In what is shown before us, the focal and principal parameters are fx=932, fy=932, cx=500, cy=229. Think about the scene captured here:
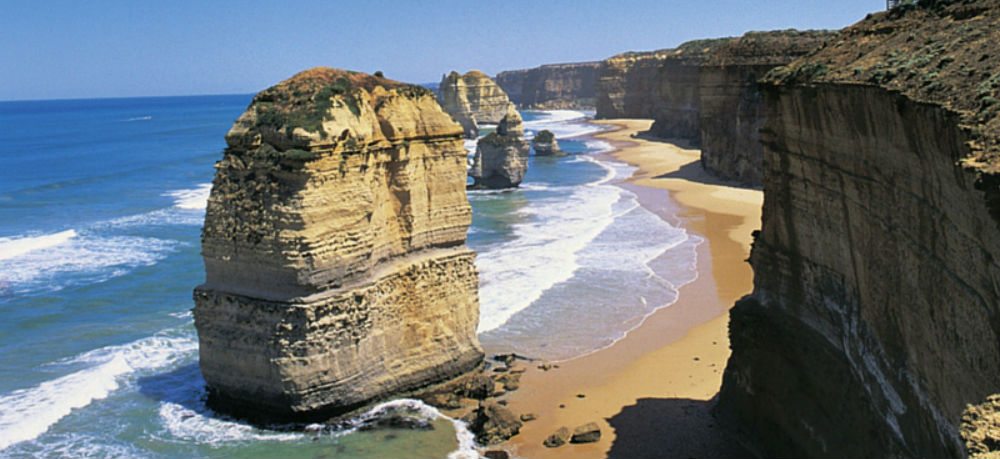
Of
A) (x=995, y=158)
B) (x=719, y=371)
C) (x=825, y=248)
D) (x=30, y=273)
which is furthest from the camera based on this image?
(x=30, y=273)

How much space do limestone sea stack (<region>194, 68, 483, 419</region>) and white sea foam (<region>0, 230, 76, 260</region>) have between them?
20974mm

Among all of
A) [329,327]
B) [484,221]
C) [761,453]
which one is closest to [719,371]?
[761,453]

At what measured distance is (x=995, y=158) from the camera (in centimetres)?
754

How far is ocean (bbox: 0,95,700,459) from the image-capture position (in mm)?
16406

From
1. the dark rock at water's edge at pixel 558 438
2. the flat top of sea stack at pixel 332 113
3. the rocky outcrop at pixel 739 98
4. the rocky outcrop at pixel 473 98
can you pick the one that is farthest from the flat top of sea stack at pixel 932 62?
the rocky outcrop at pixel 473 98

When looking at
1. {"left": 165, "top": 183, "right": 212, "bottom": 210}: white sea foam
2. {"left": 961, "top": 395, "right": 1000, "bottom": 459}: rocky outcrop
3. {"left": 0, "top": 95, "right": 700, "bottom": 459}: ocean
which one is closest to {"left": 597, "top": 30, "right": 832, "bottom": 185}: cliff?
{"left": 0, "top": 95, "right": 700, "bottom": 459}: ocean

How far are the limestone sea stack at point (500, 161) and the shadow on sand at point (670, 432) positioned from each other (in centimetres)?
3416

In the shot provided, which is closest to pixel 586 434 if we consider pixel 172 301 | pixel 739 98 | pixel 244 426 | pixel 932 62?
pixel 244 426

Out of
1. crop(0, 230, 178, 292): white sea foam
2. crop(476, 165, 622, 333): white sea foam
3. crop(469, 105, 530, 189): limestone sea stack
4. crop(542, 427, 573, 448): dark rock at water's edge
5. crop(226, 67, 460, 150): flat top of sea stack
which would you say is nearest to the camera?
crop(542, 427, 573, 448): dark rock at water's edge

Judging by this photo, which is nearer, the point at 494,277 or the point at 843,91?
the point at 843,91

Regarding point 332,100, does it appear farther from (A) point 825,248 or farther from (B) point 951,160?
(B) point 951,160

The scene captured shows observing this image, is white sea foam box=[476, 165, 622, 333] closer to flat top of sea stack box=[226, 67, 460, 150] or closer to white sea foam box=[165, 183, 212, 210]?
flat top of sea stack box=[226, 67, 460, 150]

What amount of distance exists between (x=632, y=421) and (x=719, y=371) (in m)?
3.18

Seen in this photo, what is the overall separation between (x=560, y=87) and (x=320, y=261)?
150 metres
